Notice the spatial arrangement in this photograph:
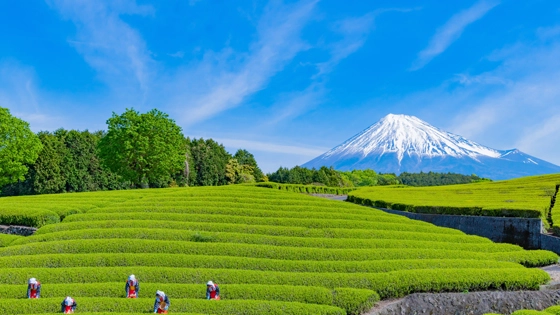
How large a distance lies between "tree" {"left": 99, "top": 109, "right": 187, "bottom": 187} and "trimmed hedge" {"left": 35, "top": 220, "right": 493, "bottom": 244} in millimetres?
30869

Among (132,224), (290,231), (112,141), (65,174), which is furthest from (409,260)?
(65,174)

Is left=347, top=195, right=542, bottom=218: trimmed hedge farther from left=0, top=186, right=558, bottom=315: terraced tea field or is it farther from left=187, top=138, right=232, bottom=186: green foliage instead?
left=187, top=138, right=232, bottom=186: green foliage

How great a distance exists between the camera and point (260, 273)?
1580cm

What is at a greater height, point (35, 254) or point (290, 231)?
point (290, 231)

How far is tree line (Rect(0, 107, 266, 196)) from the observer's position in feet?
158

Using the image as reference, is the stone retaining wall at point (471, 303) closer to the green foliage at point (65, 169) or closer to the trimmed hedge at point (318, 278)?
the trimmed hedge at point (318, 278)

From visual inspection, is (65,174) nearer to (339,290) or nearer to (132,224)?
(132,224)

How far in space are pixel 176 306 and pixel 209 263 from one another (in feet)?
12.6

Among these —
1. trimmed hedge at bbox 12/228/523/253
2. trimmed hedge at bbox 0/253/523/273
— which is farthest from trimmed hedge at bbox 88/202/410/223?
trimmed hedge at bbox 0/253/523/273

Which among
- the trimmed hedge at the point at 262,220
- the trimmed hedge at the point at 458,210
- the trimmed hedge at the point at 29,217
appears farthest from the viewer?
the trimmed hedge at the point at 29,217

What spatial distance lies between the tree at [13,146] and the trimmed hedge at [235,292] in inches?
1559

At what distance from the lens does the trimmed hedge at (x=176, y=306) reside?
1271 cm

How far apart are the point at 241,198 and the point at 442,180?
121306mm

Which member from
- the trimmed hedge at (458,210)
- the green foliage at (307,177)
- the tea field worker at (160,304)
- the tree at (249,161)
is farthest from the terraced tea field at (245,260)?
the tree at (249,161)
